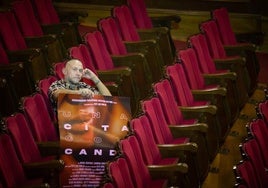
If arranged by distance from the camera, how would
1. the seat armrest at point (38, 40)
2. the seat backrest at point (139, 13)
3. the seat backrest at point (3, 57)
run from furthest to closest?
the seat backrest at point (139, 13), the seat armrest at point (38, 40), the seat backrest at point (3, 57)

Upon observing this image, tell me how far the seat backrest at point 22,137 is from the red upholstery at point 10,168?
0.06ft

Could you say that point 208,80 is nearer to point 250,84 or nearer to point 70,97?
point 250,84

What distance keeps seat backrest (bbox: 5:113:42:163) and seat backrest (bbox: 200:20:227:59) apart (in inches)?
22.5

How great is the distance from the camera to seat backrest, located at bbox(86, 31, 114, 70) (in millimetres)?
1542

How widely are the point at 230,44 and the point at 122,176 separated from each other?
68cm

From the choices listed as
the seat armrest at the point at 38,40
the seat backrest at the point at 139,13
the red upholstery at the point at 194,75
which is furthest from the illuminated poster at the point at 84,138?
the seat backrest at the point at 139,13

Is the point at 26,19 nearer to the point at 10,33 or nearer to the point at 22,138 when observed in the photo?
the point at 10,33

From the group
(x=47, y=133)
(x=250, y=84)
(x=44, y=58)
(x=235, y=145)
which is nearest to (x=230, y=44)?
(x=250, y=84)

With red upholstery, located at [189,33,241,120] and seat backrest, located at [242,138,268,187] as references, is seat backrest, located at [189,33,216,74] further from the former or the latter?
seat backrest, located at [242,138,268,187]

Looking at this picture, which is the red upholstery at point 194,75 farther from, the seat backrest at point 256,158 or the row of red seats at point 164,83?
the seat backrest at point 256,158

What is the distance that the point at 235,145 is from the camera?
154 centimetres

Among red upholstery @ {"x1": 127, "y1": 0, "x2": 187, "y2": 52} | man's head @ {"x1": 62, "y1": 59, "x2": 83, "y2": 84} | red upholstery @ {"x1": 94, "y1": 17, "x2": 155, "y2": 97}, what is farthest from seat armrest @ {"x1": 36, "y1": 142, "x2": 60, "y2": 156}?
red upholstery @ {"x1": 127, "y1": 0, "x2": 187, "y2": 52}

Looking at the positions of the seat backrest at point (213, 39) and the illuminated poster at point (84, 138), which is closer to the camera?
the illuminated poster at point (84, 138)

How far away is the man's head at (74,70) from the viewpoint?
1294 mm
